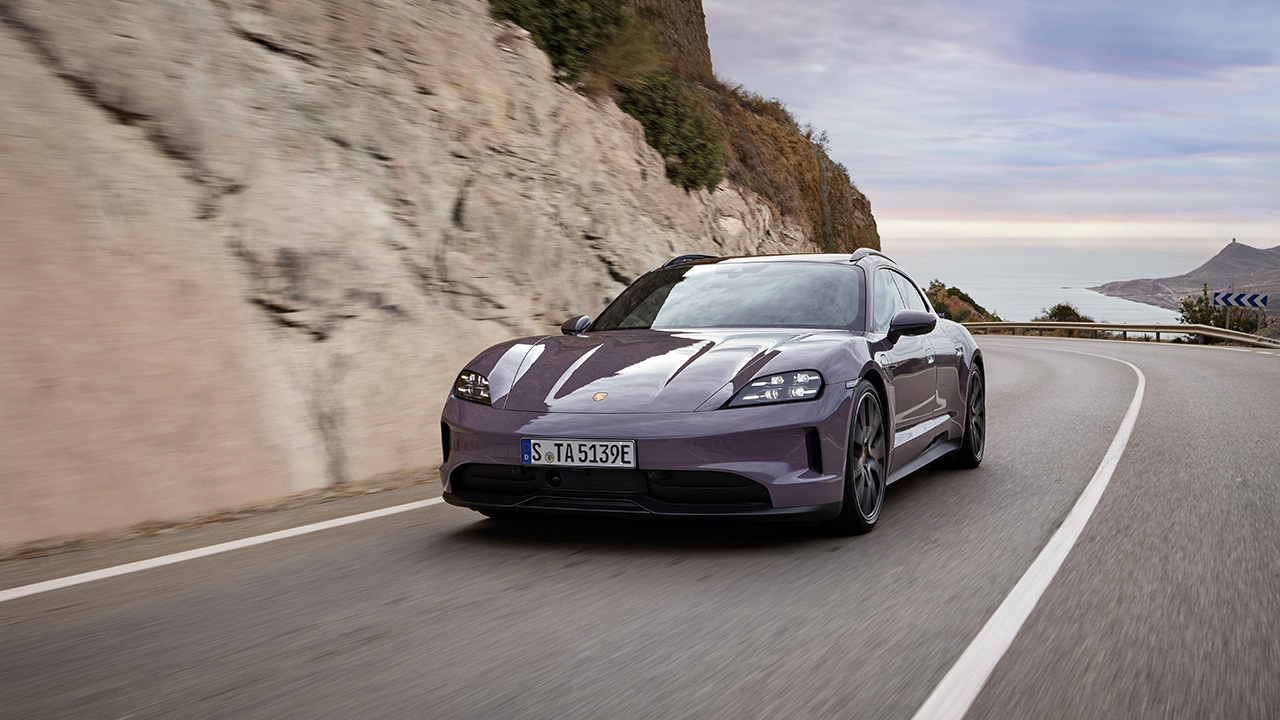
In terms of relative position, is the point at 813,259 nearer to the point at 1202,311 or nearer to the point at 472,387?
the point at 472,387

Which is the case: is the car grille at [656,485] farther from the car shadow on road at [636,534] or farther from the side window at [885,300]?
the side window at [885,300]

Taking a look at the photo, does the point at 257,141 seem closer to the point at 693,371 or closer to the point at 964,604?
the point at 693,371

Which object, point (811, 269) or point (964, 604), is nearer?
point (964, 604)

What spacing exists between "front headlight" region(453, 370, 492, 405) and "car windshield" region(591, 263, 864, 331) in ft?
3.98

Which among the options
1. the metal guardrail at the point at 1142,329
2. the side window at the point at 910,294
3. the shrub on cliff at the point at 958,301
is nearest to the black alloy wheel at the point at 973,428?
the side window at the point at 910,294

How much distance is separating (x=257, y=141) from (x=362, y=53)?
8.13 ft

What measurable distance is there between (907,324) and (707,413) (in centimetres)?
175

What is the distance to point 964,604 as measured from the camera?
412 centimetres

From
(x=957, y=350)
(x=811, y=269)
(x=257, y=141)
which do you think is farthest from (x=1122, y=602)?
(x=257, y=141)

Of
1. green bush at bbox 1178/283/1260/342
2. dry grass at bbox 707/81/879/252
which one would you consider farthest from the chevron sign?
green bush at bbox 1178/283/1260/342

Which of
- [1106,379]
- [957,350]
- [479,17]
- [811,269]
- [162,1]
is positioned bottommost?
[1106,379]

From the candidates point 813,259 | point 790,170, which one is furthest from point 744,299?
point 790,170

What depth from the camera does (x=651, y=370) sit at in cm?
516

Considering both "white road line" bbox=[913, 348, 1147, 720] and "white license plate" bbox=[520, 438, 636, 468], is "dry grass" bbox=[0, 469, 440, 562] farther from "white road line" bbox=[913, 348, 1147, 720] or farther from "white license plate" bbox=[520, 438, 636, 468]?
"white road line" bbox=[913, 348, 1147, 720]
